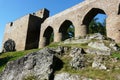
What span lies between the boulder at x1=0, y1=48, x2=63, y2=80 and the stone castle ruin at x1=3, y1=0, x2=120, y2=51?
12.7 metres

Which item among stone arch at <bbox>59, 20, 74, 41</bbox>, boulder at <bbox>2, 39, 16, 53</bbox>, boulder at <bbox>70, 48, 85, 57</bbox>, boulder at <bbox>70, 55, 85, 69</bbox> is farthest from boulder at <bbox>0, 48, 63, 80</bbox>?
boulder at <bbox>2, 39, 16, 53</bbox>

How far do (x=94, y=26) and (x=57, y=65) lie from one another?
113ft

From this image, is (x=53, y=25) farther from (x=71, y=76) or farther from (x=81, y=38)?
(x=71, y=76)

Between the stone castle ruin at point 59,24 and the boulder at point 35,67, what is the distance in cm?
1274

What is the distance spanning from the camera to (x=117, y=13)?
2170 centimetres

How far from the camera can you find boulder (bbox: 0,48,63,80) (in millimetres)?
8531

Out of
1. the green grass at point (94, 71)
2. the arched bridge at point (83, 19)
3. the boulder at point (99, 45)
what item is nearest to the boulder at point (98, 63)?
the green grass at point (94, 71)

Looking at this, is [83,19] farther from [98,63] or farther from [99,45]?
[98,63]

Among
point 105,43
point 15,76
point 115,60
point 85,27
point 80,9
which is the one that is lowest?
point 15,76

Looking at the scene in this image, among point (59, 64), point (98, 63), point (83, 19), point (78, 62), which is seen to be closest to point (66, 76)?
point (78, 62)

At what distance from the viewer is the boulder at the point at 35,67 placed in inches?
336

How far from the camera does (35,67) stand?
29.8 ft

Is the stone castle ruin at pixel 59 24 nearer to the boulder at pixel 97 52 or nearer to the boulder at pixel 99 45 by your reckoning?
the boulder at pixel 99 45

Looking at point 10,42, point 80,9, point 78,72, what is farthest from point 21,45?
point 78,72
